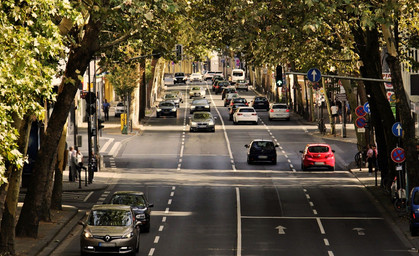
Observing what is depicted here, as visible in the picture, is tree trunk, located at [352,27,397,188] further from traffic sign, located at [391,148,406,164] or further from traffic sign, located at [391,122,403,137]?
traffic sign, located at [391,148,406,164]

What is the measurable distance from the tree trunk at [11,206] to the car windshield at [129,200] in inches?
223

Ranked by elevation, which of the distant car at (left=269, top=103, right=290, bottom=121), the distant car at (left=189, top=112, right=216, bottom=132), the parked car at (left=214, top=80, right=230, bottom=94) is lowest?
the distant car at (left=189, top=112, right=216, bottom=132)

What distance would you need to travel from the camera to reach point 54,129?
3128cm

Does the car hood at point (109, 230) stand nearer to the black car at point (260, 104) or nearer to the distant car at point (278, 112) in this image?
the distant car at point (278, 112)

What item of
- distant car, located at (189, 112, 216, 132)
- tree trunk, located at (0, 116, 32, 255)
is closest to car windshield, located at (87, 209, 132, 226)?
tree trunk, located at (0, 116, 32, 255)

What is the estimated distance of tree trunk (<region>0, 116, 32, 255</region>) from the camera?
28.3 m

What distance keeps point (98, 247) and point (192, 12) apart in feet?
45.7

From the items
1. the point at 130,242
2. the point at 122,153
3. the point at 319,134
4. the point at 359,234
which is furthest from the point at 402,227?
the point at 319,134

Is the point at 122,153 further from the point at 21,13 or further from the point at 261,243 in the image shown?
the point at 21,13

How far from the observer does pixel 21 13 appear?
21.1m

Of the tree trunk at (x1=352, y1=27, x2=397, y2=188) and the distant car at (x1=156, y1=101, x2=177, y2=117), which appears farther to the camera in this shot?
the distant car at (x1=156, y1=101, x2=177, y2=117)

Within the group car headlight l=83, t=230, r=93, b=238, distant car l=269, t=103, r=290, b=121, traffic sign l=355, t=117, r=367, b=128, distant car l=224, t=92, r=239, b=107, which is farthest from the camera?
distant car l=224, t=92, r=239, b=107

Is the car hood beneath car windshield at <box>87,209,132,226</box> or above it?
beneath

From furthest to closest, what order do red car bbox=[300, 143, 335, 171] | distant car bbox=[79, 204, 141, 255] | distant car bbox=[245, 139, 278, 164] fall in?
distant car bbox=[245, 139, 278, 164] < red car bbox=[300, 143, 335, 171] < distant car bbox=[79, 204, 141, 255]
